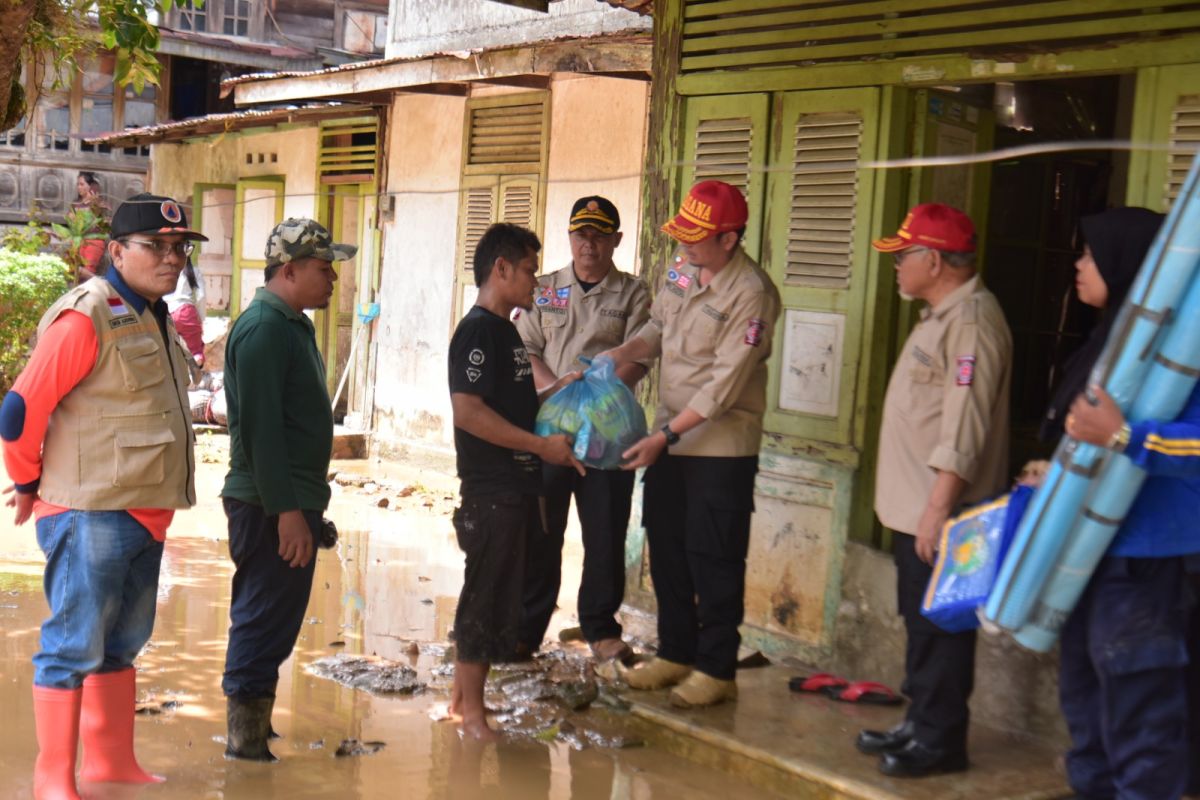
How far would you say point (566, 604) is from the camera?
7184 millimetres

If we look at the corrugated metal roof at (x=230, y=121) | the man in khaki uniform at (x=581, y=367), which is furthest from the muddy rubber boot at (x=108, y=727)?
the corrugated metal roof at (x=230, y=121)

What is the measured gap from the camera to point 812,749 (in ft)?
15.0

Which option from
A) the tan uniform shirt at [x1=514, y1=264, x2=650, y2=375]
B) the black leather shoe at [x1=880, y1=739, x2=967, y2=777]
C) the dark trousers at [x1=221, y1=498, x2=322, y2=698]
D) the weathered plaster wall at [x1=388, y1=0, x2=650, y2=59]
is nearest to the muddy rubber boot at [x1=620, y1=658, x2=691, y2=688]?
the black leather shoe at [x1=880, y1=739, x2=967, y2=777]

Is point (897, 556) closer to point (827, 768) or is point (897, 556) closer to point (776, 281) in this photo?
point (827, 768)

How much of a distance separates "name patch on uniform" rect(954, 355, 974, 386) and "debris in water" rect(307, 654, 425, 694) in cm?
264

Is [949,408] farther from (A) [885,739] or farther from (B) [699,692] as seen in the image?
(B) [699,692]

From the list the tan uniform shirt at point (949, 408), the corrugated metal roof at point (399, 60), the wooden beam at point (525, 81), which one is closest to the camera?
the tan uniform shirt at point (949, 408)

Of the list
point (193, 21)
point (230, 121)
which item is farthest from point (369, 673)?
point (193, 21)

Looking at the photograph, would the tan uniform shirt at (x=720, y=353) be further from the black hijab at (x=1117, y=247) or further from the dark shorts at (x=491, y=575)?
the black hijab at (x=1117, y=247)

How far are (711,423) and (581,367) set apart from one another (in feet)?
2.74

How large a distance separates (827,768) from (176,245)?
271 cm

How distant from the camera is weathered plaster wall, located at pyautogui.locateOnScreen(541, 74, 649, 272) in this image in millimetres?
9078

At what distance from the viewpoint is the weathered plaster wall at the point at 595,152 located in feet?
29.8

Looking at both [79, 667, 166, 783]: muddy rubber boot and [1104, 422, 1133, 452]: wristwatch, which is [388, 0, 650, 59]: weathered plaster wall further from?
[1104, 422, 1133, 452]: wristwatch
